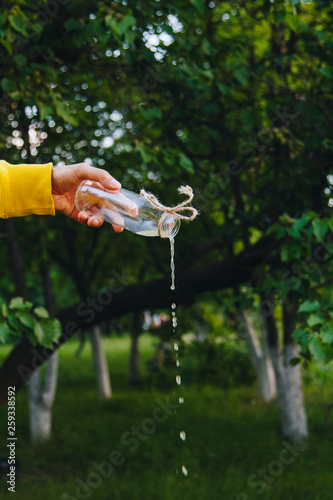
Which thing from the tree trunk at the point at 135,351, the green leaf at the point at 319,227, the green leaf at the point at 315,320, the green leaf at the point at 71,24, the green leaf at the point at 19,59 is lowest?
the tree trunk at the point at 135,351

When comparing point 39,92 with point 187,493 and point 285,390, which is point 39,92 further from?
point 285,390

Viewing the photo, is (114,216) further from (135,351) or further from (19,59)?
(135,351)

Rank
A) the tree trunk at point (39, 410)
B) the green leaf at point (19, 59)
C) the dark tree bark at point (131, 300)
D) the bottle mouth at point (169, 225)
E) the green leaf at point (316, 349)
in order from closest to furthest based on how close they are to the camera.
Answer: the bottle mouth at point (169, 225) < the green leaf at point (316, 349) < the green leaf at point (19, 59) < the dark tree bark at point (131, 300) < the tree trunk at point (39, 410)

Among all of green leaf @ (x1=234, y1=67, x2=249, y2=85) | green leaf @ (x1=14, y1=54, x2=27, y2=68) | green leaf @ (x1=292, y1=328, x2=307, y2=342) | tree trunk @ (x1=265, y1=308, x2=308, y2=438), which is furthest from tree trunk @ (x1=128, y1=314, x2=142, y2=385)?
green leaf @ (x1=292, y1=328, x2=307, y2=342)

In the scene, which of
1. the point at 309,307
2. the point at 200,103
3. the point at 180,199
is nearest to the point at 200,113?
the point at 200,103

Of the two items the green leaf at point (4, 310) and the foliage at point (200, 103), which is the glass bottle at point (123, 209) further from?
the foliage at point (200, 103)

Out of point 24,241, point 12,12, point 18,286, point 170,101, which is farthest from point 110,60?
point 24,241

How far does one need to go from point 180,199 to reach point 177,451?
4032mm

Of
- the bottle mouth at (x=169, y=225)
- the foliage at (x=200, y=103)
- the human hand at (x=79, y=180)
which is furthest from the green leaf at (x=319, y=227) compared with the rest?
the human hand at (x=79, y=180)

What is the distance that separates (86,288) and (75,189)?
688 centimetres

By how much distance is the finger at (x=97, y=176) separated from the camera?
252 cm

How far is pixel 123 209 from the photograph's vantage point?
262cm

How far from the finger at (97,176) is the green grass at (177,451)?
380 cm

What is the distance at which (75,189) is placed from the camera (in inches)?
105
